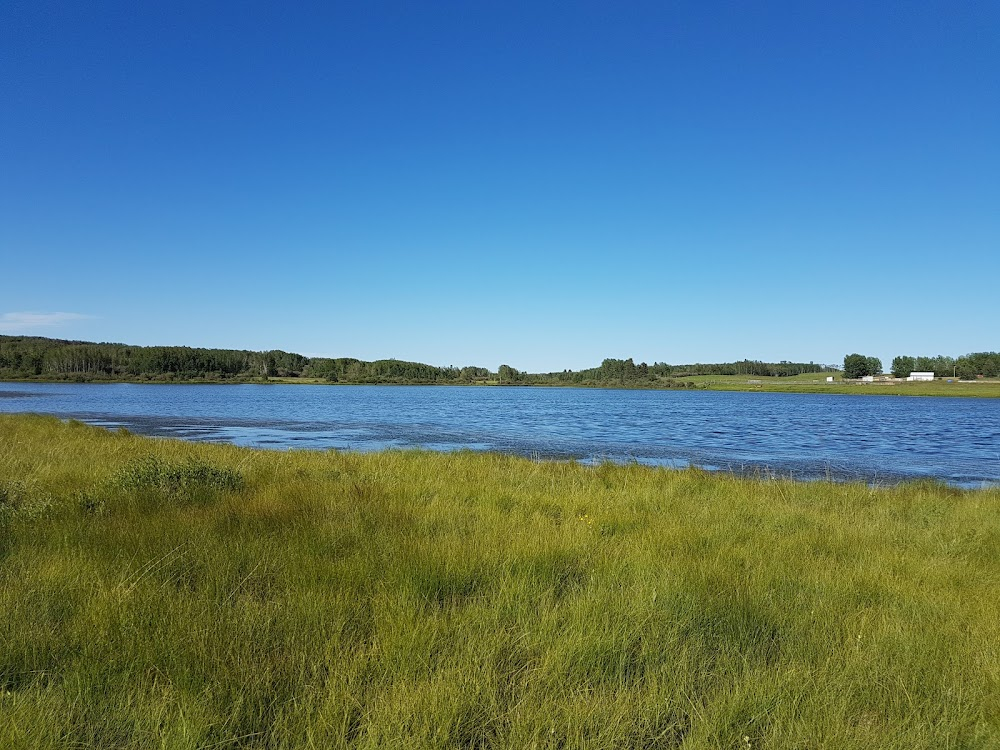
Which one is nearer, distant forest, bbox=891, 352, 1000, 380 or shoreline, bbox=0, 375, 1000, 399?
shoreline, bbox=0, 375, 1000, 399

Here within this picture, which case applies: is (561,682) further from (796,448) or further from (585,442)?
(796,448)

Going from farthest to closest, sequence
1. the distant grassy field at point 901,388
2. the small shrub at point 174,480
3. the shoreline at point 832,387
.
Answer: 1. the shoreline at point 832,387
2. the distant grassy field at point 901,388
3. the small shrub at point 174,480

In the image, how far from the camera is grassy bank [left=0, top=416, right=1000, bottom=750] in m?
2.85

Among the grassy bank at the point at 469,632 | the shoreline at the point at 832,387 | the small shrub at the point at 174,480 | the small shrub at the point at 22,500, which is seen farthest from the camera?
the shoreline at the point at 832,387

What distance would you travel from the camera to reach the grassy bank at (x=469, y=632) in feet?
9.34

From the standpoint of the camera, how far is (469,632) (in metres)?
3.63

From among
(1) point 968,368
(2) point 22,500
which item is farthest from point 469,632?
(1) point 968,368

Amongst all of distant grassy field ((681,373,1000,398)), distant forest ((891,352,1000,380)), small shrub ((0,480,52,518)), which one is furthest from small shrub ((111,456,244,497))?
distant forest ((891,352,1000,380))

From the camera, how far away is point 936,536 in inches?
311

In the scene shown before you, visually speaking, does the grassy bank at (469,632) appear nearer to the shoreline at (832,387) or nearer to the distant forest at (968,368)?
the shoreline at (832,387)

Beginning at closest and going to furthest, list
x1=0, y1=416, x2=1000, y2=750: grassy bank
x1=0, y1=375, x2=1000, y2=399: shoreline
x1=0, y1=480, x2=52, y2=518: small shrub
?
1. x1=0, y1=416, x2=1000, y2=750: grassy bank
2. x1=0, y1=480, x2=52, y2=518: small shrub
3. x1=0, y1=375, x2=1000, y2=399: shoreline

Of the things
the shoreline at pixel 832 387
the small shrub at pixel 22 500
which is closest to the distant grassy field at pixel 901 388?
the shoreline at pixel 832 387

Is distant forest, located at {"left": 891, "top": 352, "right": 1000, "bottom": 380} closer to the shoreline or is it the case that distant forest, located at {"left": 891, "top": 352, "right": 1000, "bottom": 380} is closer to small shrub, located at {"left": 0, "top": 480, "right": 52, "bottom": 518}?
the shoreline

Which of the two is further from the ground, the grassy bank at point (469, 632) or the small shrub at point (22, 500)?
the small shrub at point (22, 500)
